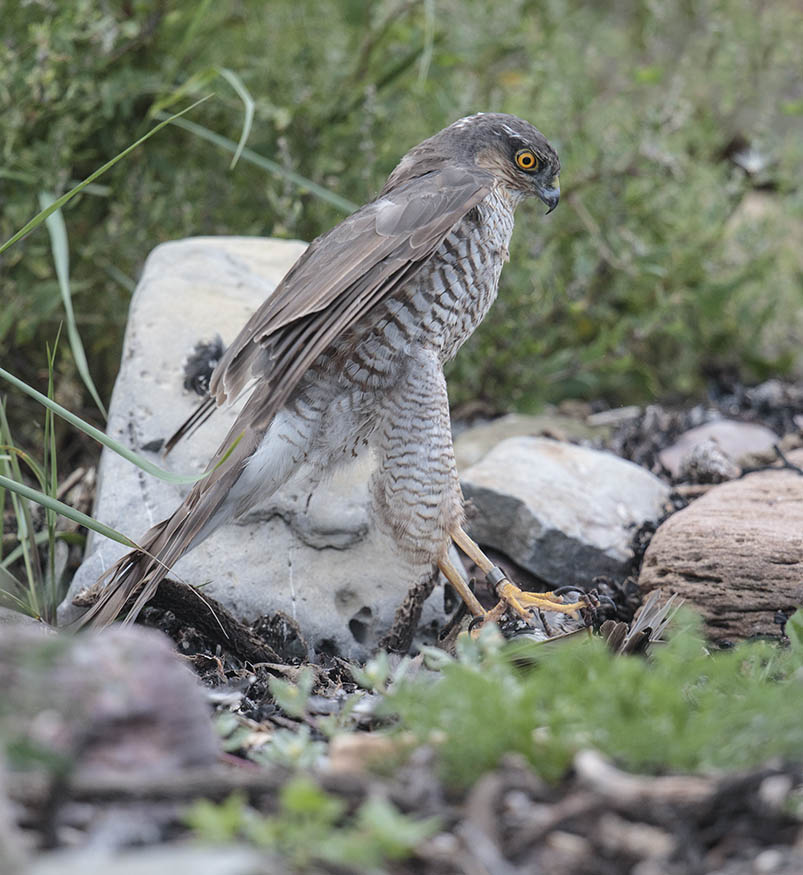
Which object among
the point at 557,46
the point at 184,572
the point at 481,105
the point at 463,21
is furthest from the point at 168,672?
the point at 557,46

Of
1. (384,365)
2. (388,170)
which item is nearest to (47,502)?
(384,365)

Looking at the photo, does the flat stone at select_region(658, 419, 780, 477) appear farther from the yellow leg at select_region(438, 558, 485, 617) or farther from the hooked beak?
the yellow leg at select_region(438, 558, 485, 617)

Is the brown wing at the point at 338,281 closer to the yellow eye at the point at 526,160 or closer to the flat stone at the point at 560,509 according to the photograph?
the yellow eye at the point at 526,160

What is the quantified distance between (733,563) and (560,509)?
800 mm

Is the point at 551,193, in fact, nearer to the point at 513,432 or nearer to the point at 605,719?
the point at 513,432

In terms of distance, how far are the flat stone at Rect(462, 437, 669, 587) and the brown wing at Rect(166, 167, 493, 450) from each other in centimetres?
99

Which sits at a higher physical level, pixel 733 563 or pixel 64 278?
pixel 64 278

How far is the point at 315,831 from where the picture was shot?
1.42 meters

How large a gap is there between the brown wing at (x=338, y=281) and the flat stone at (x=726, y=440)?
1.68 m

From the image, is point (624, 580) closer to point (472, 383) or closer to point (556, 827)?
point (472, 383)

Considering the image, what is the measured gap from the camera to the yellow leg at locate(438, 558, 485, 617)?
360 centimetres

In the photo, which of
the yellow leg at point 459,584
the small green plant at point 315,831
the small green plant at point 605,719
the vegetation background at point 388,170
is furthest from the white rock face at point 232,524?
the small green plant at point 315,831

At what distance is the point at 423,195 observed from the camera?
A: 141 inches

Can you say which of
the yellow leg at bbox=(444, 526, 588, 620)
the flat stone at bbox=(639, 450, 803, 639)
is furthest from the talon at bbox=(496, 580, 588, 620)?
the flat stone at bbox=(639, 450, 803, 639)
